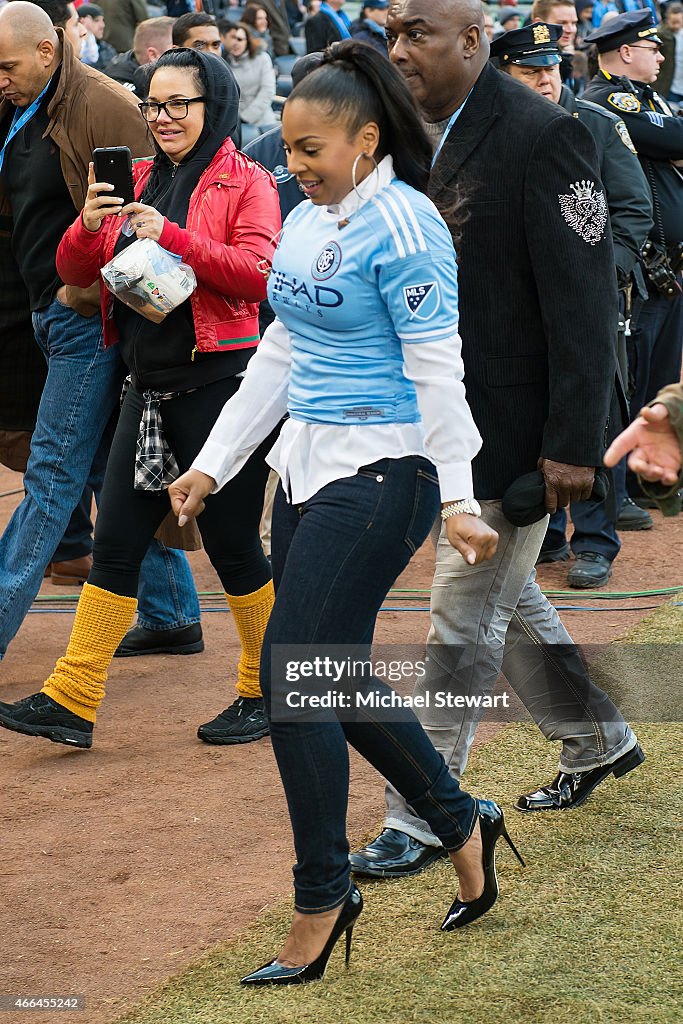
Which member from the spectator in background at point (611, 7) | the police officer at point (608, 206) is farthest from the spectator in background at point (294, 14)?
the police officer at point (608, 206)

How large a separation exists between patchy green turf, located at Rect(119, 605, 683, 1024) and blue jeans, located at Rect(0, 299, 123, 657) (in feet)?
6.27

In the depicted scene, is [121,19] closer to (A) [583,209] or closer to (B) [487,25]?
(B) [487,25]

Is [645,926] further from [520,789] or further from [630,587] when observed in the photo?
[630,587]

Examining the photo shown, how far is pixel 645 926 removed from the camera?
10.9 ft

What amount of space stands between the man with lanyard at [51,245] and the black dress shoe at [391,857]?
1889 millimetres

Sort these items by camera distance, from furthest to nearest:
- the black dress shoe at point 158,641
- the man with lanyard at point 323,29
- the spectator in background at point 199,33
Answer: the man with lanyard at point 323,29 < the spectator in background at point 199,33 < the black dress shoe at point 158,641

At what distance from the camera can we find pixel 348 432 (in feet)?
9.81

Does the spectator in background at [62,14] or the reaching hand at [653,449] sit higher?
the reaching hand at [653,449]

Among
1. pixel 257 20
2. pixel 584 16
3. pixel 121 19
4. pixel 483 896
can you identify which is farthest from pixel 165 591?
pixel 584 16

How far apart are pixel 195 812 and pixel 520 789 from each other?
3.31ft

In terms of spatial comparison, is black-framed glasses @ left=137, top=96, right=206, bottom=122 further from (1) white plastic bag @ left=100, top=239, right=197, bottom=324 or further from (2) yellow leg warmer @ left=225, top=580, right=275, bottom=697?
(2) yellow leg warmer @ left=225, top=580, right=275, bottom=697

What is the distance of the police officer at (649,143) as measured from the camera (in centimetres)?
679

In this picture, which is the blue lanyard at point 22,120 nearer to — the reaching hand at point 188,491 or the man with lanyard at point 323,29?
the reaching hand at point 188,491

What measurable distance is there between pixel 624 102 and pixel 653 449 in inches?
179
